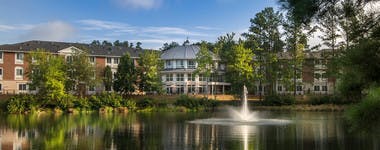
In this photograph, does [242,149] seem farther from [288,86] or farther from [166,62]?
[166,62]

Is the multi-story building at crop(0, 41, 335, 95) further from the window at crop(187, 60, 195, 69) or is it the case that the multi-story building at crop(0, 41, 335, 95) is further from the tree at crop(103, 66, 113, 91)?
the tree at crop(103, 66, 113, 91)

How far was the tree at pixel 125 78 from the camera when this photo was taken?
61438 millimetres

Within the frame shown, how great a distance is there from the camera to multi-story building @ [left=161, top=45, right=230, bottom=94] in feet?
237

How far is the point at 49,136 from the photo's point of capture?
23.8 meters

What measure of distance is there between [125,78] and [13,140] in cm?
3973

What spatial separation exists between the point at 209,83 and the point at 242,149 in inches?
2107

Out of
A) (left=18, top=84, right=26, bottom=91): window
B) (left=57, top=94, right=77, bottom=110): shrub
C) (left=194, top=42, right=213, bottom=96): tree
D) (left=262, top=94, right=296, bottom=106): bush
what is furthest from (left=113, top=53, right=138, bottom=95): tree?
(left=262, top=94, right=296, bottom=106): bush

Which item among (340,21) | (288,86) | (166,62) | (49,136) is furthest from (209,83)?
(340,21)

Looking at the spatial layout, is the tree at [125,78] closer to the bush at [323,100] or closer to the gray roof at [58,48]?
the gray roof at [58,48]

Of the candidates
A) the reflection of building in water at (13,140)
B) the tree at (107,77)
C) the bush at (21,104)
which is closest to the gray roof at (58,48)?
the tree at (107,77)

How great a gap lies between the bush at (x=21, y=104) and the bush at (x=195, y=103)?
1692 cm

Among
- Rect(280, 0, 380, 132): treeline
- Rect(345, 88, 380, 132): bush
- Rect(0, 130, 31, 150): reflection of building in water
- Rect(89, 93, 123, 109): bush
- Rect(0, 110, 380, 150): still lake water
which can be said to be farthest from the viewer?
Rect(89, 93, 123, 109): bush

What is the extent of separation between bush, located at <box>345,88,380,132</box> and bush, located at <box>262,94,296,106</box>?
176ft

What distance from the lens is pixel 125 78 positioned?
61.4 m
